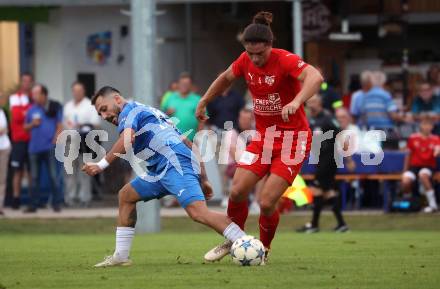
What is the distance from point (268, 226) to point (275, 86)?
1428 mm

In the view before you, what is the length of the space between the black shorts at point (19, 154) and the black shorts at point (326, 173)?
654 centimetres

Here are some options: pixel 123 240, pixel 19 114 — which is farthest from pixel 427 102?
pixel 123 240

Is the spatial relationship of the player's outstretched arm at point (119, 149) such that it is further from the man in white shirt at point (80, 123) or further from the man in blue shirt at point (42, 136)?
the man in white shirt at point (80, 123)

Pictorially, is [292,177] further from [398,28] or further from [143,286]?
[398,28]

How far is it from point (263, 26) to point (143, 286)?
3.00 m

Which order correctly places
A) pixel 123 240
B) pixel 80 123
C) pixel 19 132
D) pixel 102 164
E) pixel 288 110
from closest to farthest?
pixel 288 110 → pixel 102 164 → pixel 123 240 → pixel 19 132 → pixel 80 123

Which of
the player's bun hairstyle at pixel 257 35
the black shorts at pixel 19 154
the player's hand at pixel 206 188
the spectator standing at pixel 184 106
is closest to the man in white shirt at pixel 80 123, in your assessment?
the black shorts at pixel 19 154

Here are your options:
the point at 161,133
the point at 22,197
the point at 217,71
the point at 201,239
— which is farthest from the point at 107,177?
the point at 161,133

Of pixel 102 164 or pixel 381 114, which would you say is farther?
pixel 381 114

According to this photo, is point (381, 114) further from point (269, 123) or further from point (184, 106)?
point (269, 123)

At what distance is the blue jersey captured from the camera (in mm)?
12094

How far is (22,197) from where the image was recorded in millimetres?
25750

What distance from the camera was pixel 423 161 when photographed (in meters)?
22.5

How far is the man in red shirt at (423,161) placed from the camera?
22.4 m
